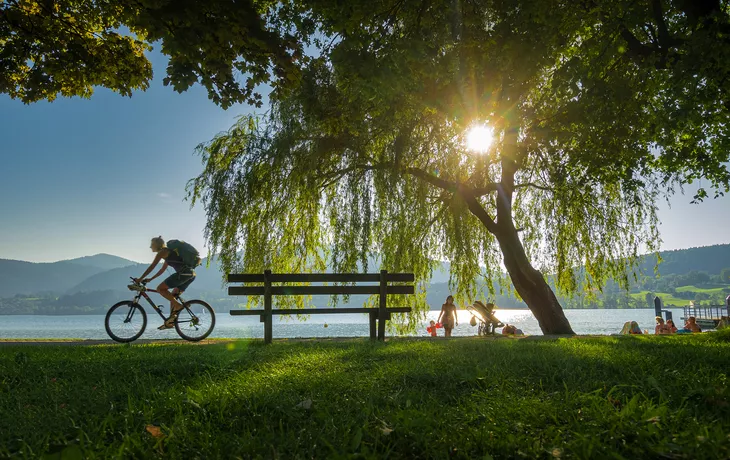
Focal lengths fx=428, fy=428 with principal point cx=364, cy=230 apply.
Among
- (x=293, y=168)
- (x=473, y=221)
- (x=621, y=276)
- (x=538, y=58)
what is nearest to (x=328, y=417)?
(x=538, y=58)

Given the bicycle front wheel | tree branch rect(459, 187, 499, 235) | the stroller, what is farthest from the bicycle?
the stroller

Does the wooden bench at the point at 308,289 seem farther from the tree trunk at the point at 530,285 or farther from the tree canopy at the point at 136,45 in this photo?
the tree trunk at the point at 530,285

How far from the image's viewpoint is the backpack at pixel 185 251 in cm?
854

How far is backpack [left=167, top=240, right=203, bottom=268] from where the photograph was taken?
28.0ft

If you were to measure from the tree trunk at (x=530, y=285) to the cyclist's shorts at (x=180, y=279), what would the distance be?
8.05 meters

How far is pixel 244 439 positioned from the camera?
92.1 inches

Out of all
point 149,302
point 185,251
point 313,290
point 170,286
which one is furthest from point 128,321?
point 313,290

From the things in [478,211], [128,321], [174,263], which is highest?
[478,211]

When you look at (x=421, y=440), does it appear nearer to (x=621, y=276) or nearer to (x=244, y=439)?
(x=244, y=439)

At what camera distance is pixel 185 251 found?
8609 millimetres

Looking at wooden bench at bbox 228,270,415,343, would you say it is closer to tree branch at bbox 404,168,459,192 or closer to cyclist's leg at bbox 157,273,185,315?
cyclist's leg at bbox 157,273,185,315

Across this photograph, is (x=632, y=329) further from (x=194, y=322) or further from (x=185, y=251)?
(x=185, y=251)

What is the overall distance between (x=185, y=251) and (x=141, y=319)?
1.70 metres

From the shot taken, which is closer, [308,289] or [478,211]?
[308,289]
